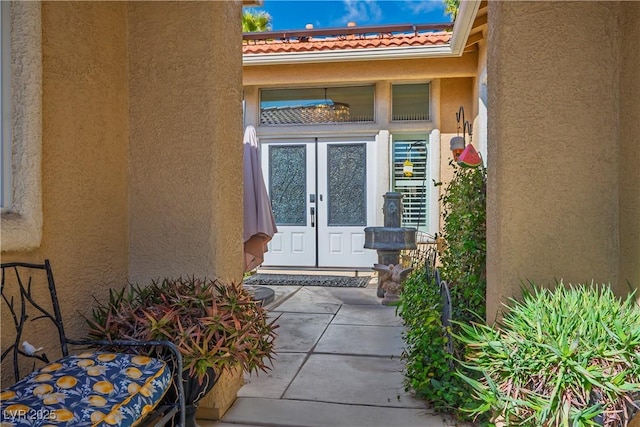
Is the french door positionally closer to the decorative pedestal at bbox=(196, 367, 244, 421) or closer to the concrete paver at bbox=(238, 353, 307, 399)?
the concrete paver at bbox=(238, 353, 307, 399)

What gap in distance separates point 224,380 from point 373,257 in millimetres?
5322

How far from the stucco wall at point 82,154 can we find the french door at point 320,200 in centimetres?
542

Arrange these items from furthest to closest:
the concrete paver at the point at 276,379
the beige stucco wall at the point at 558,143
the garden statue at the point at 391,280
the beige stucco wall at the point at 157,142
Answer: the garden statue at the point at 391,280 → the concrete paver at the point at 276,379 → the beige stucco wall at the point at 157,142 → the beige stucco wall at the point at 558,143

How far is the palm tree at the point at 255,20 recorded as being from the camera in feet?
40.9

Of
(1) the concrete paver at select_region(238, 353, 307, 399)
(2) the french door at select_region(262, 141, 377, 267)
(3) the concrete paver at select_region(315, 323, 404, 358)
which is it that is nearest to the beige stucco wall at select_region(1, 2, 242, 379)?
(1) the concrete paver at select_region(238, 353, 307, 399)

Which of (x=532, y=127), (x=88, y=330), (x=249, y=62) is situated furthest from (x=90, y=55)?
(x=249, y=62)

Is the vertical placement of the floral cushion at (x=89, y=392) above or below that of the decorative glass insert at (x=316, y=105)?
below

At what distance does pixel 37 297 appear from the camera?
2.21m

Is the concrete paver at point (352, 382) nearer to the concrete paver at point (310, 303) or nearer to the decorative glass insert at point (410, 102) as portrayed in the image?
the concrete paver at point (310, 303)

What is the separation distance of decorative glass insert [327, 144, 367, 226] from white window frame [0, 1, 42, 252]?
6.19m

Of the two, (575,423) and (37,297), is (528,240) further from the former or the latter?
(37,297)

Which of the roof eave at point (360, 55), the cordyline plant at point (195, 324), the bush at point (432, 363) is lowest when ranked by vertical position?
the bush at point (432, 363)

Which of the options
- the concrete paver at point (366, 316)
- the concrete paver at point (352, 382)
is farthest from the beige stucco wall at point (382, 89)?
the concrete paver at point (352, 382)

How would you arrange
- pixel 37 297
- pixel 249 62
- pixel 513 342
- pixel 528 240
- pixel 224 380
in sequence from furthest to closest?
pixel 249 62, pixel 224 380, pixel 528 240, pixel 37 297, pixel 513 342
